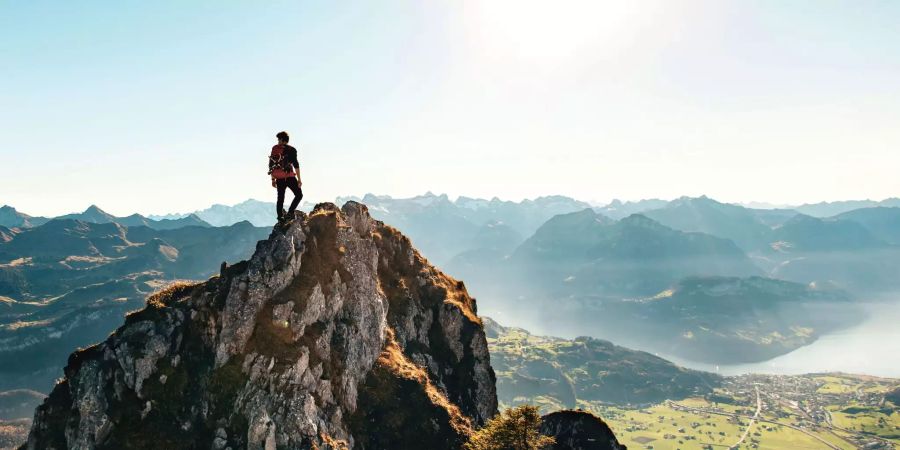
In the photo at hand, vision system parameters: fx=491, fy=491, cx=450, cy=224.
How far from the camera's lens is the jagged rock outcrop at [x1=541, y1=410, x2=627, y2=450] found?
60.2 m

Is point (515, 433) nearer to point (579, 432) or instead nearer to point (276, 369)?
point (579, 432)

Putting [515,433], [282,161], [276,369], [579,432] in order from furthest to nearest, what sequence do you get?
[579,432], [276,369], [515,433], [282,161]

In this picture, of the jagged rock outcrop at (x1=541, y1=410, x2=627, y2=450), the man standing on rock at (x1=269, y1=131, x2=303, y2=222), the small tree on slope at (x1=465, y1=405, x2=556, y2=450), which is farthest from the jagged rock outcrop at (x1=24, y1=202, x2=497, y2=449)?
the man standing on rock at (x1=269, y1=131, x2=303, y2=222)

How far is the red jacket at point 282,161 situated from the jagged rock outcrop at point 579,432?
42357 mm

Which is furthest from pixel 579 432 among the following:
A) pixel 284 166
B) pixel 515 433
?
pixel 284 166

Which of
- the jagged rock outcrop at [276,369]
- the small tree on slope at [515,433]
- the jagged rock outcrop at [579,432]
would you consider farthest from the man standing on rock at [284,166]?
the jagged rock outcrop at [579,432]

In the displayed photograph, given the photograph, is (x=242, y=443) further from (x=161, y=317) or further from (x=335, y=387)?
(x=161, y=317)

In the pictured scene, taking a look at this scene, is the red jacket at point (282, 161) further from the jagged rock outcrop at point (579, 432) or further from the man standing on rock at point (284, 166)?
the jagged rock outcrop at point (579, 432)

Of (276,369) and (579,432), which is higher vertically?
(276,369)

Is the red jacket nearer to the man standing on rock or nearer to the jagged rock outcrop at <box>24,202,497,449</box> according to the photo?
the man standing on rock

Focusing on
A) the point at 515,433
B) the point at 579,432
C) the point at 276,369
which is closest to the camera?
the point at 515,433

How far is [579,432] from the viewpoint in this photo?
61.0m

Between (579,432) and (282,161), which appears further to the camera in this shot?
(579,432)

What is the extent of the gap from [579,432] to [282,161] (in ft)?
156
